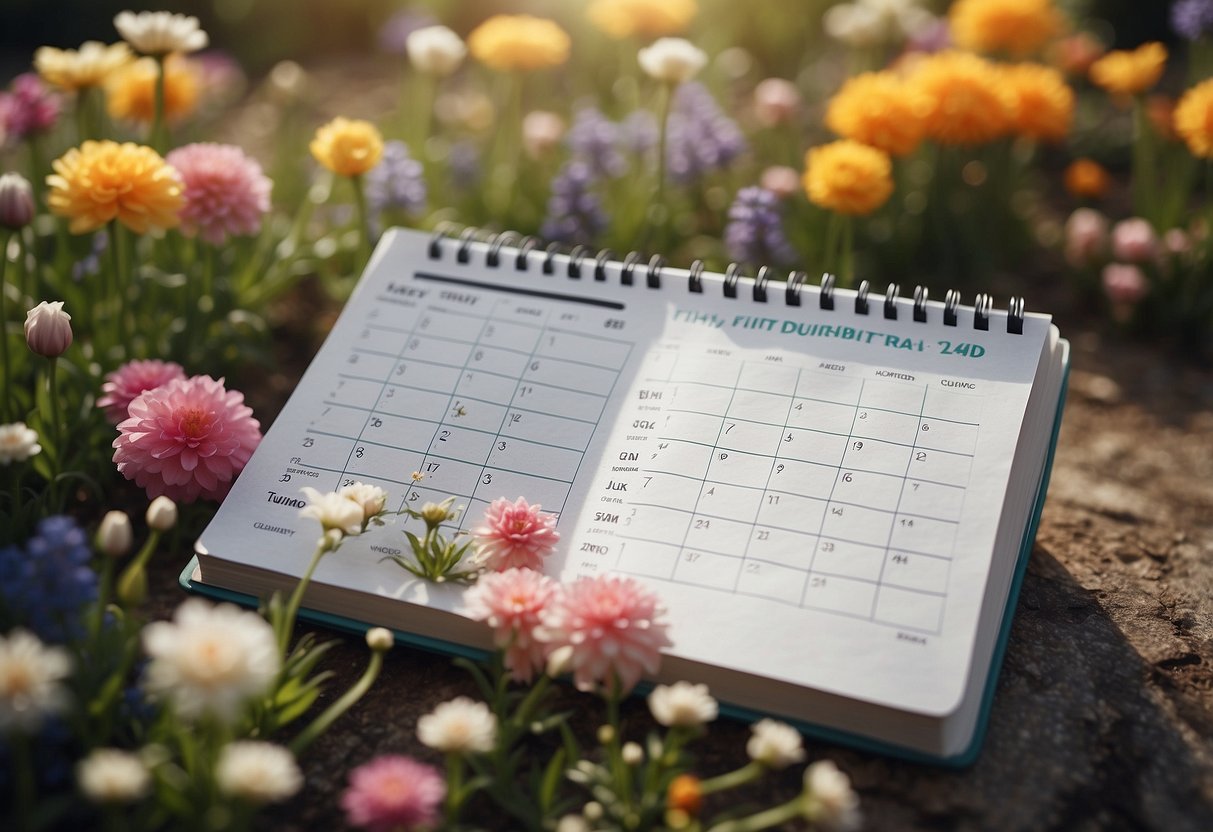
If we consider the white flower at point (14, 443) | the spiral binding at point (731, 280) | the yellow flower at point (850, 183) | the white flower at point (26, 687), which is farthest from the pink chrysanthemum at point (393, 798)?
the yellow flower at point (850, 183)

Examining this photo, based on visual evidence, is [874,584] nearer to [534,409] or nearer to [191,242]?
[534,409]

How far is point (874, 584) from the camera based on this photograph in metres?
1.22

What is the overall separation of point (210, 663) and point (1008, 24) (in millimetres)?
2305

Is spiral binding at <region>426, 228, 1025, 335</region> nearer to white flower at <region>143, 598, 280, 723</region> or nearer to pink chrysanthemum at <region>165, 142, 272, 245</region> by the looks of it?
pink chrysanthemum at <region>165, 142, 272, 245</region>

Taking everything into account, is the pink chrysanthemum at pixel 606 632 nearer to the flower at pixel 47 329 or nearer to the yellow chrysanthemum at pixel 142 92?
the flower at pixel 47 329

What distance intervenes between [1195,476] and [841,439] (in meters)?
0.94

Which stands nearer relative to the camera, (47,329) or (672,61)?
(47,329)

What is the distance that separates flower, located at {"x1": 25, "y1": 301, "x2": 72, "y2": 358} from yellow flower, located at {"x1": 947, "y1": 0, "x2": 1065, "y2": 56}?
6.87 ft

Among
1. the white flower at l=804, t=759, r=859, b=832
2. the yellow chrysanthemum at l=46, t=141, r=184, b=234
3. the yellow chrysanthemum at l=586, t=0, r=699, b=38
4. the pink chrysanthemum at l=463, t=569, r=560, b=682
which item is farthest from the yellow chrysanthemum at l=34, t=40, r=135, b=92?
the white flower at l=804, t=759, r=859, b=832

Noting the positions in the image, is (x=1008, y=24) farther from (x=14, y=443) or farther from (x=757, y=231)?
(x=14, y=443)

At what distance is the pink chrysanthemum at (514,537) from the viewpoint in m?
1.28

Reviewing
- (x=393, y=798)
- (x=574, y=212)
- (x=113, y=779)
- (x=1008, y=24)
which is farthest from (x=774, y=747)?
(x=1008, y=24)

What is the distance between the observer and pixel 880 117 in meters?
1.95

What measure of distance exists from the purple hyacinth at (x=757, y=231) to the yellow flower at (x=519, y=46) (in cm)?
51
